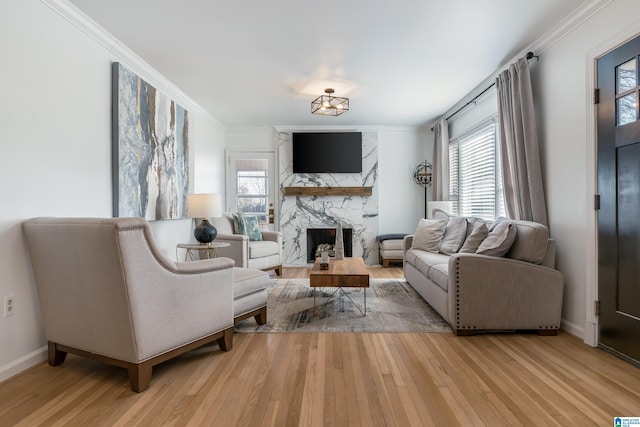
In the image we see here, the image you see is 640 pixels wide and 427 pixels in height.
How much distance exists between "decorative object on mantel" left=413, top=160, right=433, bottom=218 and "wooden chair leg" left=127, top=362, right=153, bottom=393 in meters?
5.36

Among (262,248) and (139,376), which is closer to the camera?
(139,376)

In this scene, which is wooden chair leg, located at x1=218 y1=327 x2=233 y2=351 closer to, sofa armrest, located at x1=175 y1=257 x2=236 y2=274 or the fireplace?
sofa armrest, located at x1=175 y1=257 x2=236 y2=274

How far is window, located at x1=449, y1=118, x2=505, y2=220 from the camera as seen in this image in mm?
4145

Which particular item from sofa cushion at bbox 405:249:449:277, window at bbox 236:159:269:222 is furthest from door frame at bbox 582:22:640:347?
window at bbox 236:159:269:222

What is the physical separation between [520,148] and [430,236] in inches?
59.7

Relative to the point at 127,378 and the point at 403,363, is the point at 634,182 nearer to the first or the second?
the point at 403,363

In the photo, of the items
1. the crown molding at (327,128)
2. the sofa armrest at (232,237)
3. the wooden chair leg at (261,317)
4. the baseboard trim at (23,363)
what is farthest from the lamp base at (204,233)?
the crown molding at (327,128)

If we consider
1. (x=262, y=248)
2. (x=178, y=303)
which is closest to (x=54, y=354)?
(x=178, y=303)

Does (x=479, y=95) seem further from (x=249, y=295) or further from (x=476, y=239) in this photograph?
(x=249, y=295)

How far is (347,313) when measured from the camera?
3303 millimetres

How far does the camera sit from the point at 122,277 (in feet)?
5.92

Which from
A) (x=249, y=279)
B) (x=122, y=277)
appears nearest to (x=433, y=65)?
(x=249, y=279)

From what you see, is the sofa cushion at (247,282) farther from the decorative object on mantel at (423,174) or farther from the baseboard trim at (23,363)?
the decorative object on mantel at (423,174)

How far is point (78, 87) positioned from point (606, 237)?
13.5 feet
